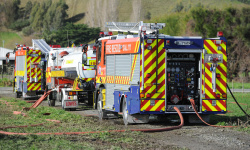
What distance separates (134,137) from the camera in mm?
11867

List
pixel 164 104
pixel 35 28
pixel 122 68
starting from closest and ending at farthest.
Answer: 1. pixel 164 104
2. pixel 122 68
3. pixel 35 28

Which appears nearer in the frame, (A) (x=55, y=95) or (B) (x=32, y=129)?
(B) (x=32, y=129)

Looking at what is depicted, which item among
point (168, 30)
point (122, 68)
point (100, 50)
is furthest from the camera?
point (168, 30)

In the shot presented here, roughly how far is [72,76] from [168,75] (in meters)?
9.04

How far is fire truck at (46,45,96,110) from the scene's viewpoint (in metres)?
21.4

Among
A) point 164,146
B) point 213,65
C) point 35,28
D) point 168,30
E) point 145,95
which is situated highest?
point 35,28

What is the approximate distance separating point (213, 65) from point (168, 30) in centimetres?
5057

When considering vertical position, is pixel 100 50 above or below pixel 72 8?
below

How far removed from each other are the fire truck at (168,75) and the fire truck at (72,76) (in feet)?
13.6

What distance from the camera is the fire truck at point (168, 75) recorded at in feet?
47.0

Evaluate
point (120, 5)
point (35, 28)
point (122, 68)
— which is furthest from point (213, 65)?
point (35, 28)

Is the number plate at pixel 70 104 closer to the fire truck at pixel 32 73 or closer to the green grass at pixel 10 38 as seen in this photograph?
the fire truck at pixel 32 73

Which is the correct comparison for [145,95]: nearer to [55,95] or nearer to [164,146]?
[164,146]

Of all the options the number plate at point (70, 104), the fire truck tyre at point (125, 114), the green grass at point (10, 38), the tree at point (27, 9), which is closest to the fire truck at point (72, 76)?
the number plate at point (70, 104)
